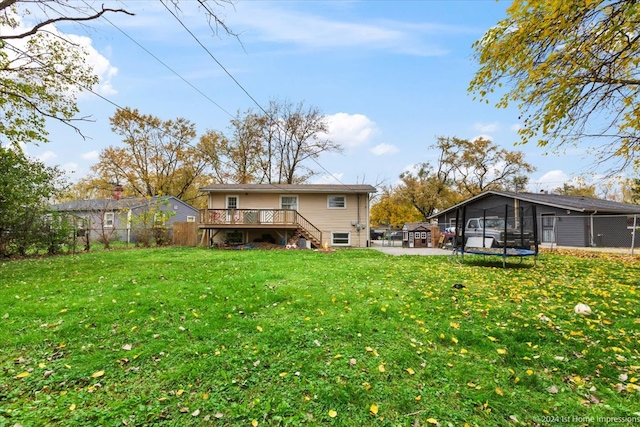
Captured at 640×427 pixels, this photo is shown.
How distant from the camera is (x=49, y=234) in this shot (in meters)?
12.7

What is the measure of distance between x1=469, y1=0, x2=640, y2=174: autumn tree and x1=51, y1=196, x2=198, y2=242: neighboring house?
16917 millimetres

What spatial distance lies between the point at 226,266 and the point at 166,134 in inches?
1031

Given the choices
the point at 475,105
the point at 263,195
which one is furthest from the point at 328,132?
the point at 475,105

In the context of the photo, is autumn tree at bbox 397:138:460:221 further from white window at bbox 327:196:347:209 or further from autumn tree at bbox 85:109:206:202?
autumn tree at bbox 85:109:206:202

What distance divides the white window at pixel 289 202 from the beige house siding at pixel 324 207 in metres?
0.14

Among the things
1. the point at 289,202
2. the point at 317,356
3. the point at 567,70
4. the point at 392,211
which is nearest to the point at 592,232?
the point at 567,70

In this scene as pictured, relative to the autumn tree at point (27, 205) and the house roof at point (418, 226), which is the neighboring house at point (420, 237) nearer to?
the house roof at point (418, 226)

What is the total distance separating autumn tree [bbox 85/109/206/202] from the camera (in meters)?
29.0

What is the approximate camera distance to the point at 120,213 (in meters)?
20.0

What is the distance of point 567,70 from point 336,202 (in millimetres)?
13231

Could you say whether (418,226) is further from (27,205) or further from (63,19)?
(27,205)

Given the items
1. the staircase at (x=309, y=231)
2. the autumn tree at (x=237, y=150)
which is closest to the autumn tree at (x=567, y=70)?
the staircase at (x=309, y=231)

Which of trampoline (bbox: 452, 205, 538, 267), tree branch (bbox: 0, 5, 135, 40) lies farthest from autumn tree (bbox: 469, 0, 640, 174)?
tree branch (bbox: 0, 5, 135, 40)

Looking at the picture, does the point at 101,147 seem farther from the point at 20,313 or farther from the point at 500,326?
the point at 500,326
